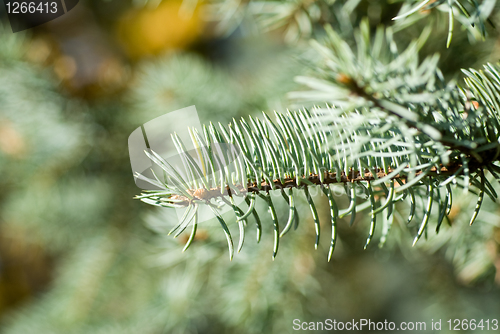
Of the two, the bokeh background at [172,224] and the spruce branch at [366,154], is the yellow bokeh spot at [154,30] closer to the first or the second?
the bokeh background at [172,224]

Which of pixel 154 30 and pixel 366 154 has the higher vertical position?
pixel 154 30

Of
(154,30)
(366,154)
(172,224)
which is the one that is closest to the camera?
(366,154)

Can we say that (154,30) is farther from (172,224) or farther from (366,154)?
(366,154)

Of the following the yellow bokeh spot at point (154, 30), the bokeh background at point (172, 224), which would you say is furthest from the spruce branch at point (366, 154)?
the yellow bokeh spot at point (154, 30)

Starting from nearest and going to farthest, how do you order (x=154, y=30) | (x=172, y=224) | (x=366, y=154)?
1. (x=366, y=154)
2. (x=172, y=224)
3. (x=154, y=30)

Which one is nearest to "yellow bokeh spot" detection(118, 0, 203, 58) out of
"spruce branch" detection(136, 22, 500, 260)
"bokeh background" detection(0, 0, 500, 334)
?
"bokeh background" detection(0, 0, 500, 334)

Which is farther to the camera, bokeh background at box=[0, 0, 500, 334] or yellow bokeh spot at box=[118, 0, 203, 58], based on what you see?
yellow bokeh spot at box=[118, 0, 203, 58]

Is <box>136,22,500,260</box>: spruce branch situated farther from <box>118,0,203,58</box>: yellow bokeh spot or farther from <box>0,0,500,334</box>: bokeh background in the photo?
<box>118,0,203,58</box>: yellow bokeh spot

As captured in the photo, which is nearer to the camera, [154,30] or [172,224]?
[172,224]

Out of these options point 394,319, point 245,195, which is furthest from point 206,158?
point 394,319

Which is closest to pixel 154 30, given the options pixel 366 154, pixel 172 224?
pixel 172 224
